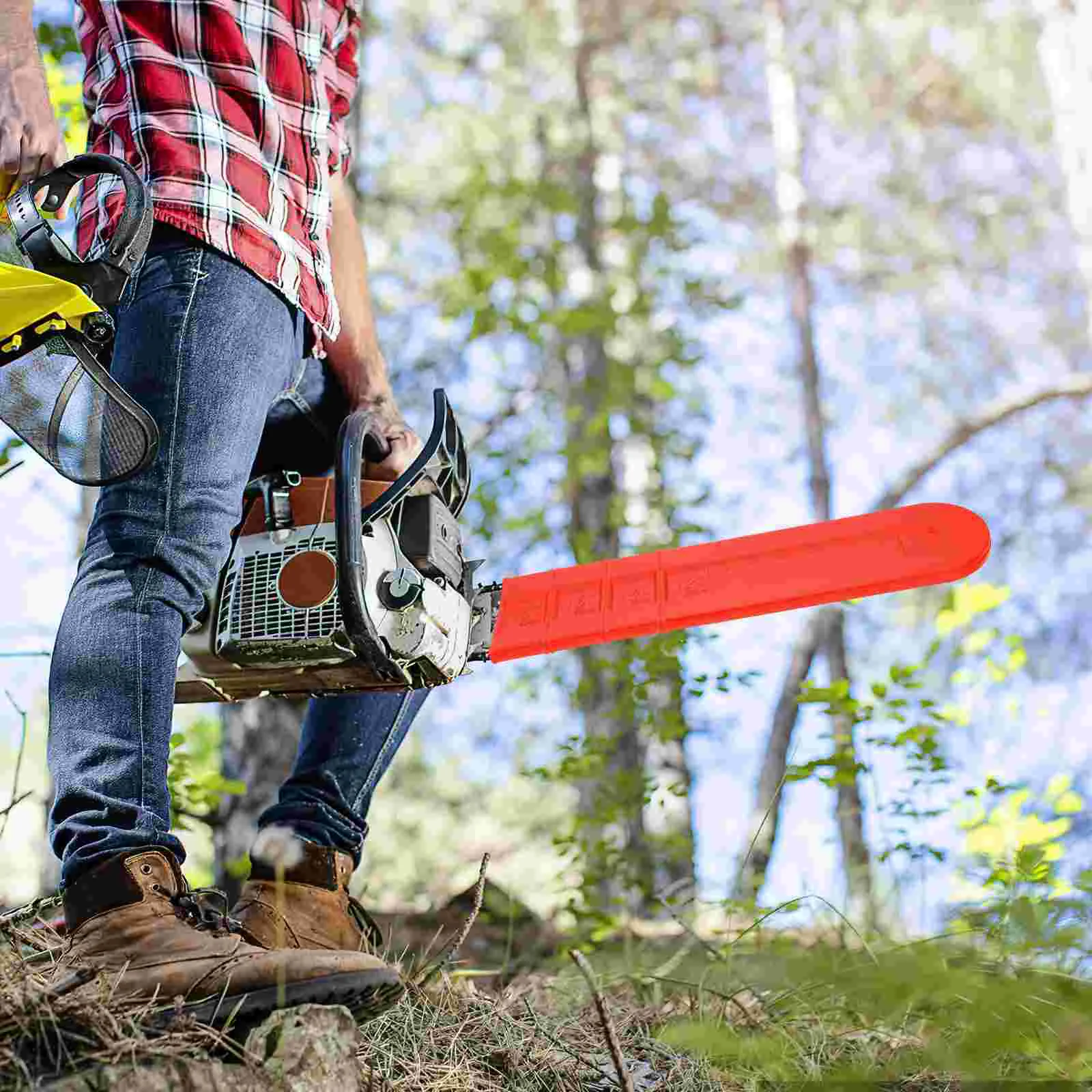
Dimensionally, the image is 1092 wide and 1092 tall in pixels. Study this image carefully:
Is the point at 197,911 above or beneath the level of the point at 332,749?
beneath

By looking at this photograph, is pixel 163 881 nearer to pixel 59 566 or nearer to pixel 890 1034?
pixel 890 1034

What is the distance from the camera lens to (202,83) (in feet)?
5.73

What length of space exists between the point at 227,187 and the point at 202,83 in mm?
179

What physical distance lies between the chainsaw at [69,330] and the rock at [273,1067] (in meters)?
0.73

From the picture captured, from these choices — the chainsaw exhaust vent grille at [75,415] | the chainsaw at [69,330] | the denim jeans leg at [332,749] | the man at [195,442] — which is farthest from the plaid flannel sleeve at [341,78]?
the chainsaw exhaust vent grille at [75,415]

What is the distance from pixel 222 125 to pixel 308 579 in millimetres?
692

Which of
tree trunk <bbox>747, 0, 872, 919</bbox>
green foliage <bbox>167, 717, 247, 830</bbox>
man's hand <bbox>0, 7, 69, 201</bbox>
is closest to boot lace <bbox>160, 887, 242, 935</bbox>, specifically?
man's hand <bbox>0, 7, 69, 201</bbox>

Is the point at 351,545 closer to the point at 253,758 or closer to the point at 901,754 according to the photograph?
the point at 901,754

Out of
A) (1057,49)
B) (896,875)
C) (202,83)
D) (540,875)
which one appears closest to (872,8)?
(1057,49)

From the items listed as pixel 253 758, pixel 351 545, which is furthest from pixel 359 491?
pixel 253 758

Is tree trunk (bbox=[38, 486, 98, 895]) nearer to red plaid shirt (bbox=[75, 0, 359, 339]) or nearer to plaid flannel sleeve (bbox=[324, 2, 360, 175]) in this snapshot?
plaid flannel sleeve (bbox=[324, 2, 360, 175])

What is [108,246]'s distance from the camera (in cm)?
151

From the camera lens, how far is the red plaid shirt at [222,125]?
169 cm

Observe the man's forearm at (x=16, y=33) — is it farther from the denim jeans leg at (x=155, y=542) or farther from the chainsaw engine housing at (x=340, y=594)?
the chainsaw engine housing at (x=340, y=594)
